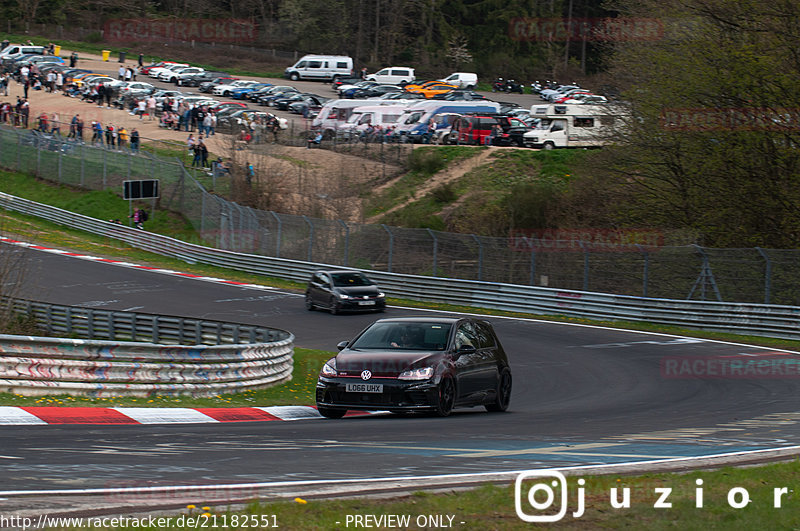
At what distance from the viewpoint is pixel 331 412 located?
41.7 ft

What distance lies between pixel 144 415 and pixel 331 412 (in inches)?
94.4

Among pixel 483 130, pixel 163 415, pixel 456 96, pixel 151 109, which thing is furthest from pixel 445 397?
pixel 456 96

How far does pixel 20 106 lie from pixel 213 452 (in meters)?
54.4

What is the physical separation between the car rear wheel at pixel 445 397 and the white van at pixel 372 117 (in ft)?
147

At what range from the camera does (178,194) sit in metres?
46.0

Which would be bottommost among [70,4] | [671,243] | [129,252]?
[129,252]

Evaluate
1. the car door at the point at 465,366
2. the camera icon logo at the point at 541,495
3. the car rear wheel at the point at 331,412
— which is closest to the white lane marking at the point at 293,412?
the car rear wheel at the point at 331,412

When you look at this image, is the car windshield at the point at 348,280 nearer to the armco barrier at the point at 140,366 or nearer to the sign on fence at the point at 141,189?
the armco barrier at the point at 140,366

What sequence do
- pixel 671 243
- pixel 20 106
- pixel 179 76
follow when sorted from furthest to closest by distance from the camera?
pixel 179 76
pixel 20 106
pixel 671 243

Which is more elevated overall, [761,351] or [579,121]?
[579,121]

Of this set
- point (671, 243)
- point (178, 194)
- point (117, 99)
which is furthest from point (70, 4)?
point (671, 243)

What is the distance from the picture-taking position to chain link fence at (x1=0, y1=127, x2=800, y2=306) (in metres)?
27.5

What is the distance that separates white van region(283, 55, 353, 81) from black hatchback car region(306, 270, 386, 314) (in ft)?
198

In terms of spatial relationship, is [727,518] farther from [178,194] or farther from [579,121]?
[579,121]
